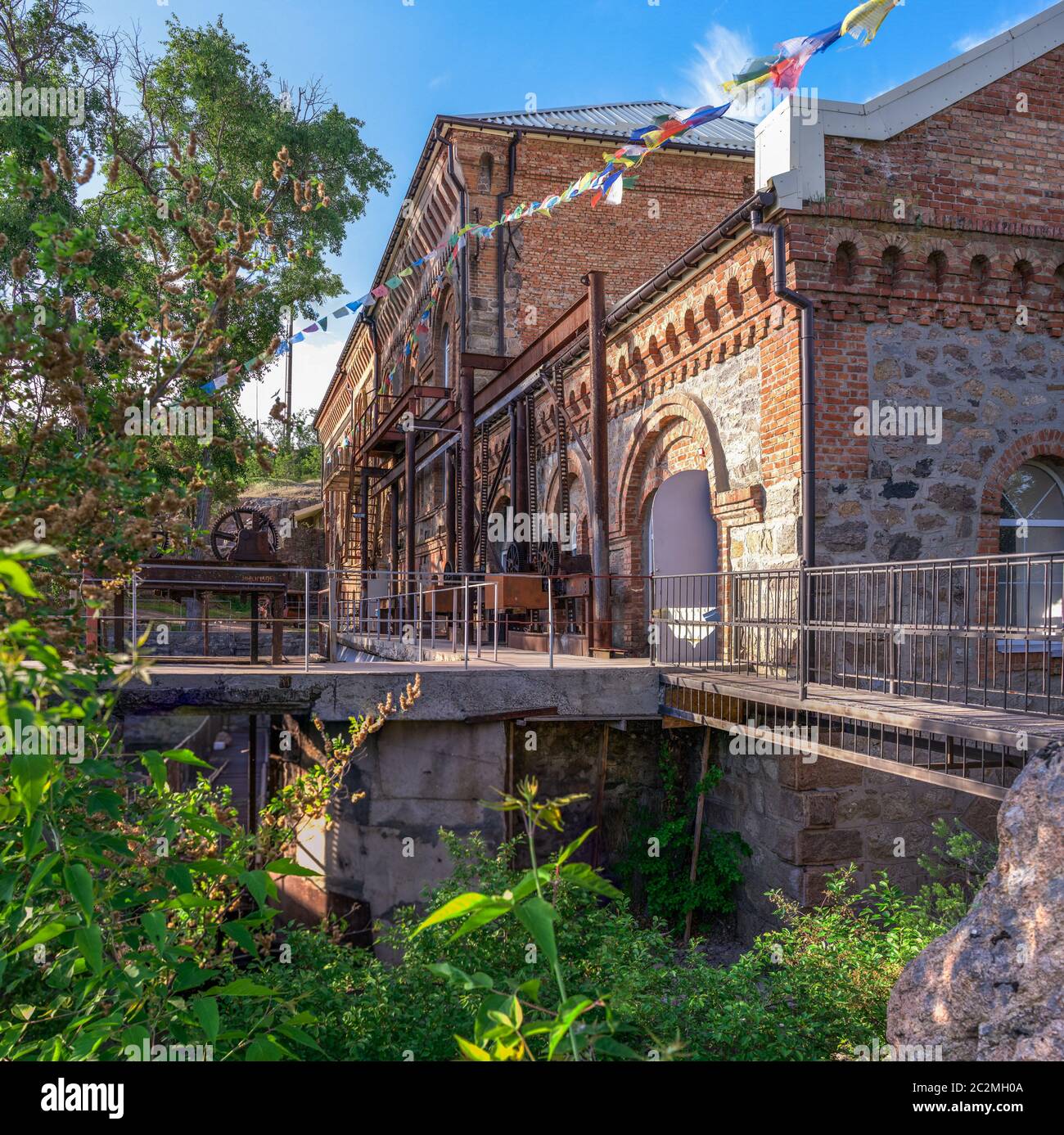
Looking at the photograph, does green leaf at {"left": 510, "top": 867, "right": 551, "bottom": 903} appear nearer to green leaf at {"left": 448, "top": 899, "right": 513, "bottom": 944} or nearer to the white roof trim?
green leaf at {"left": 448, "top": 899, "right": 513, "bottom": 944}

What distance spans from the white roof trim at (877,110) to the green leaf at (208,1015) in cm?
827

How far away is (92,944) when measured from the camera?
1799 millimetres

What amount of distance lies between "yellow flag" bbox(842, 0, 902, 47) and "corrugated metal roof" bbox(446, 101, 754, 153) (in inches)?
371

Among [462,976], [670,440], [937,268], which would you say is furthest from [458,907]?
[670,440]

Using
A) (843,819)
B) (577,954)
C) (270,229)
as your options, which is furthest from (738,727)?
(270,229)

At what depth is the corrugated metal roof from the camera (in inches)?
677

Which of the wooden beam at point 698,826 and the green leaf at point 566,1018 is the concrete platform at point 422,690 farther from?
the green leaf at point 566,1018

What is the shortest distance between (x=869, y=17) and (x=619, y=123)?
39.0ft

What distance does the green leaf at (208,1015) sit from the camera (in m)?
1.77

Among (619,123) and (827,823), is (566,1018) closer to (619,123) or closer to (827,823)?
(827,823)

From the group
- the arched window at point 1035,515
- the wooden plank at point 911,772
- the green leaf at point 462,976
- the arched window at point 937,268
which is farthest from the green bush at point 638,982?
the arched window at point 937,268

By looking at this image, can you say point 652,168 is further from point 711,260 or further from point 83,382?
point 83,382

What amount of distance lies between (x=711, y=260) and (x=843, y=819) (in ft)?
19.2

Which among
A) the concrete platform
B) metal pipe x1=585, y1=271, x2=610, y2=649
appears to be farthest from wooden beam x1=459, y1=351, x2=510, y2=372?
the concrete platform
